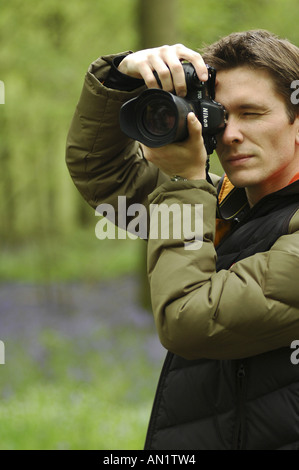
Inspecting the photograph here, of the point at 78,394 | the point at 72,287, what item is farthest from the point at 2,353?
the point at 72,287

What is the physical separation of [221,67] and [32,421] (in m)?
3.80

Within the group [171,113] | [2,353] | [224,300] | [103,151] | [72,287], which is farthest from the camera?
[72,287]

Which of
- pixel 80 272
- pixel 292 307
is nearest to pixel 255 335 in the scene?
pixel 292 307

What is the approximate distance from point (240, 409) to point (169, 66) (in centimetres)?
95

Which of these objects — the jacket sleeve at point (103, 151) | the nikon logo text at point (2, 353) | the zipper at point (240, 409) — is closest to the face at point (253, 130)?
the jacket sleeve at point (103, 151)

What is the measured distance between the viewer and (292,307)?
156 centimetres

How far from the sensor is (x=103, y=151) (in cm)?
212

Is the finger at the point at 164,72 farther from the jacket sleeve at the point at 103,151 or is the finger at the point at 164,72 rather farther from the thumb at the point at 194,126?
the jacket sleeve at the point at 103,151

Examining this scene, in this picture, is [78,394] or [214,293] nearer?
[214,293]

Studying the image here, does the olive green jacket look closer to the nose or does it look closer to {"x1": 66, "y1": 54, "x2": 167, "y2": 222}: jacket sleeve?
the nose

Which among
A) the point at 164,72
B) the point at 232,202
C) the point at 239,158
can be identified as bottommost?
the point at 232,202

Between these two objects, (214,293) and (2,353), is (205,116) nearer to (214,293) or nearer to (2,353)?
(214,293)

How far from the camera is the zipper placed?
168 cm

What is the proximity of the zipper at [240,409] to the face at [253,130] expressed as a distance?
0.54m
